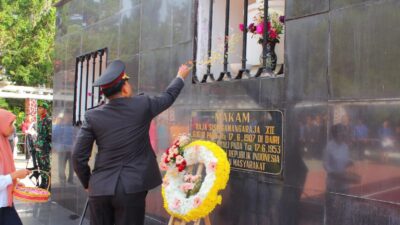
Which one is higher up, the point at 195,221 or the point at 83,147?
the point at 83,147

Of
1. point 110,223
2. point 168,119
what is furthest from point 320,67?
point 168,119

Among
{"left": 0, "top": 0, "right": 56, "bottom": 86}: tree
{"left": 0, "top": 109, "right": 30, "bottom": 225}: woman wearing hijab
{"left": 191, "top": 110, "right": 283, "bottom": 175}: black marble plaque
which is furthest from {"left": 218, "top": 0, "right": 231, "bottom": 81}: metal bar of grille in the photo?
{"left": 0, "top": 0, "right": 56, "bottom": 86}: tree

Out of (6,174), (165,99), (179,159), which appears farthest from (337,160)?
(6,174)

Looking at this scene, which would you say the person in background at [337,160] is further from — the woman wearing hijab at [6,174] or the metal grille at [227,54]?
the woman wearing hijab at [6,174]

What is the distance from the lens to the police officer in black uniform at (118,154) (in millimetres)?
3588

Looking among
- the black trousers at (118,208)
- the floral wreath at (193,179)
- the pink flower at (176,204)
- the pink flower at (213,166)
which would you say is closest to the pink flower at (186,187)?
the floral wreath at (193,179)

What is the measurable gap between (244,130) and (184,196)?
841 millimetres

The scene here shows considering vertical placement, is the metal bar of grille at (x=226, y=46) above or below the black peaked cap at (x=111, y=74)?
above

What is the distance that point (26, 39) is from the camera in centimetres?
2050

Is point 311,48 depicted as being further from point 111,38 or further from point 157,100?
point 111,38

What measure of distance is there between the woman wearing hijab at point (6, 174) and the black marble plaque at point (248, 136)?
1.90m

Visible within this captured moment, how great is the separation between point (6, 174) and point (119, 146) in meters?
1.04

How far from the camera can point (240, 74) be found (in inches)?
187

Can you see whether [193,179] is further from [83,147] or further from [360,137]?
[360,137]
